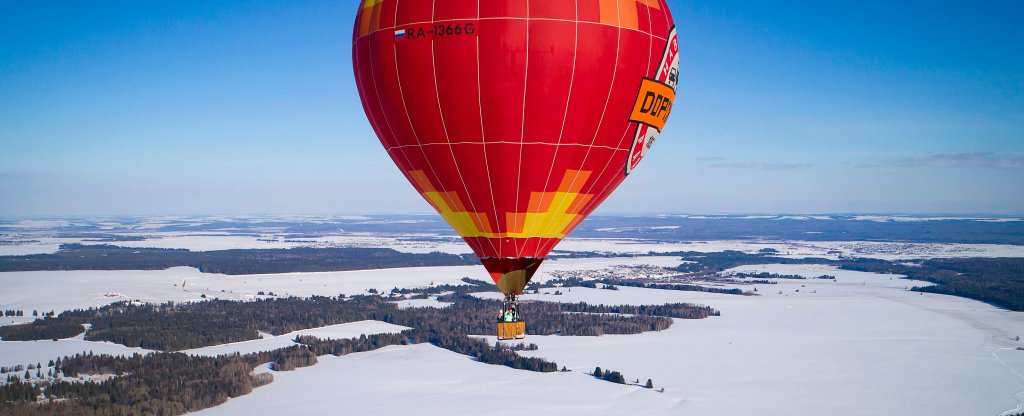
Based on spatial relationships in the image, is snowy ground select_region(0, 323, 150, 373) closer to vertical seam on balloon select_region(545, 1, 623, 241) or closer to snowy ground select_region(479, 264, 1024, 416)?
snowy ground select_region(479, 264, 1024, 416)

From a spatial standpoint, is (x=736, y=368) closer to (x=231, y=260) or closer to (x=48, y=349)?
(x=48, y=349)

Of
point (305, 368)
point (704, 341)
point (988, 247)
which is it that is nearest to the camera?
point (305, 368)

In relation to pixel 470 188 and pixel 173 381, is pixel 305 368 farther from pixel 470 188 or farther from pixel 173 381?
pixel 470 188

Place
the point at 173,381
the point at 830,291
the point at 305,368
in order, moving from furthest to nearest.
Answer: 1. the point at 830,291
2. the point at 305,368
3. the point at 173,381

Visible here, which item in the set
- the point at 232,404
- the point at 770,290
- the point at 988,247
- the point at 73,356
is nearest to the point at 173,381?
the point at 232,404

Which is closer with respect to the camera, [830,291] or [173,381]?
[173,381]

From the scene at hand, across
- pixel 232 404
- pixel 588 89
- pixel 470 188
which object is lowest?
pixel 232 404
